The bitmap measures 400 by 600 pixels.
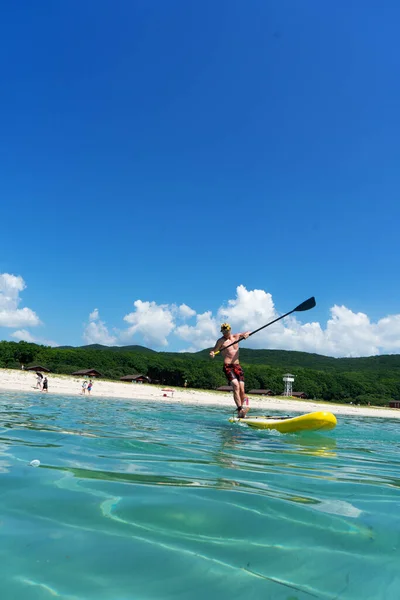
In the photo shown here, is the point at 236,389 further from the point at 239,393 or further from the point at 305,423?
the point at 305,423

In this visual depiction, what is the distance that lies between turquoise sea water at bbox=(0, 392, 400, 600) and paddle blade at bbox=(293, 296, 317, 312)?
28.3 ft

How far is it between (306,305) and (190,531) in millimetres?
11506

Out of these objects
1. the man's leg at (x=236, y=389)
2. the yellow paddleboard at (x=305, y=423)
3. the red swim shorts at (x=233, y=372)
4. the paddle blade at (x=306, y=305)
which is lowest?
the yellow paddleboard at (x=305, y=423)

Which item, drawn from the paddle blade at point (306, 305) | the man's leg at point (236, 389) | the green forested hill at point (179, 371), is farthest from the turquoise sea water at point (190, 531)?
the green forested hill at point (179, 371)

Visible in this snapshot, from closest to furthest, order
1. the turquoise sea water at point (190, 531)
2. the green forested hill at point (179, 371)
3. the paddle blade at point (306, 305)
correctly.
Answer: the turquoise sea water at point (190, 531) < the paddle blade at point (306, 305) < the green forested hill at point (179, 371)

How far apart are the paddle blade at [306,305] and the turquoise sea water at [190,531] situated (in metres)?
8.63

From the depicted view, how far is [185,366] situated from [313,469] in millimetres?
109201

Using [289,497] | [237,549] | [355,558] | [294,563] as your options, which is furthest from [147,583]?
[289,497]

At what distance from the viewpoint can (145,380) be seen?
106625 mm

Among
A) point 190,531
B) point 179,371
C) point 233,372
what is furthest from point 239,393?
point 179,371

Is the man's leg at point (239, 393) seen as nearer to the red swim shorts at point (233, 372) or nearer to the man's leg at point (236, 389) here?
the man's leg at point (236, 389)

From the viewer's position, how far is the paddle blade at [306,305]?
44.3 feet

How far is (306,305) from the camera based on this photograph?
44.5 feet

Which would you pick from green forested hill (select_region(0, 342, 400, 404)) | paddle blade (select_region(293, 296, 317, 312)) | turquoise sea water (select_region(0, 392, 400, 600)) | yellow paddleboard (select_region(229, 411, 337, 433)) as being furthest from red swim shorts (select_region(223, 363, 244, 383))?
green forested hill (select_region(0, 342, 400, 404))
